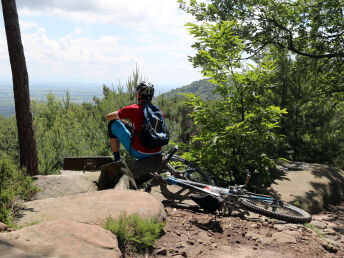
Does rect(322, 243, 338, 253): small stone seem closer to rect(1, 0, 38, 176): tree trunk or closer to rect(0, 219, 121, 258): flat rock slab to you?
rect(0, 219, 121, 258): flat rock slab

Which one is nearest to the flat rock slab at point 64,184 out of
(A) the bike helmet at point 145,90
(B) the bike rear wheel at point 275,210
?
(A) the bike helmet at point 145,90

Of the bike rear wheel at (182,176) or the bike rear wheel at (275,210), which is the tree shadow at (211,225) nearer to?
the bike rear wheel at (275,210)

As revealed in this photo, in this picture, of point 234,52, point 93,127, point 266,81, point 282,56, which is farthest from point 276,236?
point 282,56

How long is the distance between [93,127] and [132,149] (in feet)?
12.6

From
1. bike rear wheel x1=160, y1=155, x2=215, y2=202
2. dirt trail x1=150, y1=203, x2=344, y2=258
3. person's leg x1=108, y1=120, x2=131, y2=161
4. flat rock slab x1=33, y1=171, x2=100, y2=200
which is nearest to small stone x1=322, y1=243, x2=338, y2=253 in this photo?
dirt trail x1=150, y1=203, x2=344, y2=258

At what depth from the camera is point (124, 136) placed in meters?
5.16

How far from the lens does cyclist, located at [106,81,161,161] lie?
16.0 feet

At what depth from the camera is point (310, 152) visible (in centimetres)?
1065

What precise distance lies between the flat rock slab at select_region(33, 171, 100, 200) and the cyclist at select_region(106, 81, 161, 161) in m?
0.75

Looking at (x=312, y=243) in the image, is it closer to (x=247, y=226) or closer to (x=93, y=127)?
(x=247, y=226)

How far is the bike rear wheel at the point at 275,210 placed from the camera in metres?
4.18

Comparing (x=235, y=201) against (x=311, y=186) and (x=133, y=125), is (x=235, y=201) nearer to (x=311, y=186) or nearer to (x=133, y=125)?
(x=133, y=125)

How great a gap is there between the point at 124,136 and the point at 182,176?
1324 millimetres

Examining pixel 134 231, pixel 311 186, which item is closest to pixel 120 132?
pixel 134 231
